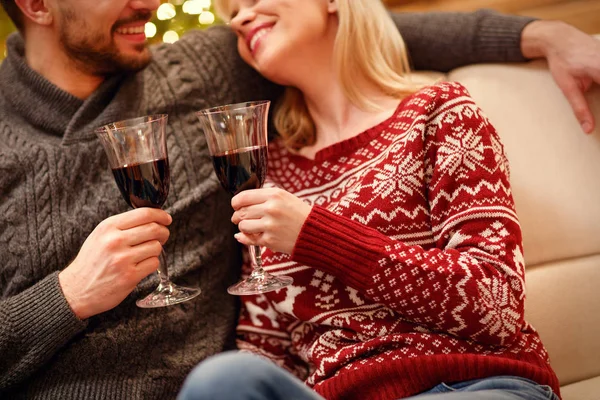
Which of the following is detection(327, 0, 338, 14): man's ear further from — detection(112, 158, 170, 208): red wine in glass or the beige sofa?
detection(112, 158, 170, 208): red wine in glass

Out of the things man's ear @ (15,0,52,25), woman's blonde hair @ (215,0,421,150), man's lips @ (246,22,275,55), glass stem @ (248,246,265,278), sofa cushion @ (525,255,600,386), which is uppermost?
man's ear @ (15,0,52,25)

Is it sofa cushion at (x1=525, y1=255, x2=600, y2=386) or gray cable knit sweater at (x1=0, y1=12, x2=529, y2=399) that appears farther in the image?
sofa cushion at (x1=525, y1=255, x2=600, y2=386)

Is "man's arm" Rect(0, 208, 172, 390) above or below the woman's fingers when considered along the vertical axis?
below

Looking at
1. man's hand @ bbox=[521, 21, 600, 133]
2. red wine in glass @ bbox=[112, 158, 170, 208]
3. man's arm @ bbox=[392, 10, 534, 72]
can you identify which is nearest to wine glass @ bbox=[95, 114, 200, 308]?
red wine in glass @ bbox=[112, 158, 170, 208]

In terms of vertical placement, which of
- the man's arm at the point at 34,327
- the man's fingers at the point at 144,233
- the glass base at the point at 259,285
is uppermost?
the man's fingers at the point at 144,233

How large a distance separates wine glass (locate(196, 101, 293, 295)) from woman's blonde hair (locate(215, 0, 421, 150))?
466 millimetres

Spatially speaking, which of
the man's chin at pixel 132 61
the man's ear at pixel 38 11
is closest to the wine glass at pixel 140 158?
the man's chin at pixel 132 61

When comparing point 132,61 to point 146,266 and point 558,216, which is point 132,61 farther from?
point 558,216

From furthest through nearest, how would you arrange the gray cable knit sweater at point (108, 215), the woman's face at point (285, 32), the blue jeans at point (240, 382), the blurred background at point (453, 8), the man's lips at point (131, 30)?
the blurred background at point (453, 8)
the man's lips at point (131, 30)
the woman's face at point (285, 32)
the gray cable knit sweater at point (108, 215)
the blue jeans at point (240, 382)

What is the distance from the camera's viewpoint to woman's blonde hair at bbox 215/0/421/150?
1.74 meters

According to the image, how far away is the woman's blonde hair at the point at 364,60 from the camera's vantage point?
1735mm

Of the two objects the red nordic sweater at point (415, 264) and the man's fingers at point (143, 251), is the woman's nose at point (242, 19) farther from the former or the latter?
the man's fingers at point (143, 251)

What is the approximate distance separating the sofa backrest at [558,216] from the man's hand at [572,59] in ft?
0.15

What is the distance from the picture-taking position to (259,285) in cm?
135
